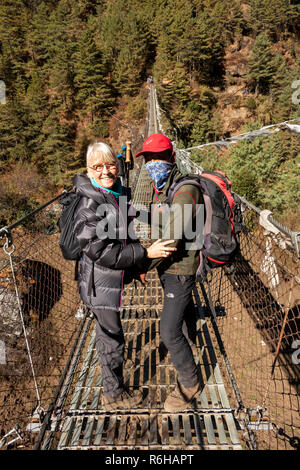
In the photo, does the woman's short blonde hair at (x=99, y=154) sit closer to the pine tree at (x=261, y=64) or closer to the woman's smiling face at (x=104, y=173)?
the woman's smiling face at (x=104, y=173)

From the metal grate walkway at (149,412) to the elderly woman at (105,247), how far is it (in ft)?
1.32

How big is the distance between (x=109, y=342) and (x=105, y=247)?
23.3 inches

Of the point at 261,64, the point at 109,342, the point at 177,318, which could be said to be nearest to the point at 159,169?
the point at 177,318

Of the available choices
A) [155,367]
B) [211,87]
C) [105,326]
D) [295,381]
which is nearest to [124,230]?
[105,326]

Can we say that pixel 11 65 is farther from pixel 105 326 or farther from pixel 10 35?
pixel 105 326

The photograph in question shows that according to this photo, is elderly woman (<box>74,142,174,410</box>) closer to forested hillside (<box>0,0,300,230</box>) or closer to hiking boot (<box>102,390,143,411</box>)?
hiking boot (<box>102,390,143,411</box>)

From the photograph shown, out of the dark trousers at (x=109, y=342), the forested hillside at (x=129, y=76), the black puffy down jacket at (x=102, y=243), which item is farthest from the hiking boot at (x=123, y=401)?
the forested hillside at (x=129, y=76)

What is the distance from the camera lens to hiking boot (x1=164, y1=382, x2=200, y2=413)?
154 cm

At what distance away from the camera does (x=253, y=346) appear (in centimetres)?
496

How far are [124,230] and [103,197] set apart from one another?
0.19m

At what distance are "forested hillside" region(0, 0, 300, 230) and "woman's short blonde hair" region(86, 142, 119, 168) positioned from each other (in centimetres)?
1714

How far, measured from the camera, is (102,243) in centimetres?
112

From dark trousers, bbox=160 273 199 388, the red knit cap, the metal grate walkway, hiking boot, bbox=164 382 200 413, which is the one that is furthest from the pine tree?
hiking boot, bbox=164 382 200 413

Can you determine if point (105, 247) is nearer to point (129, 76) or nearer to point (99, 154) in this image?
point (99, 154)
